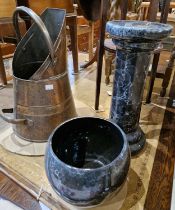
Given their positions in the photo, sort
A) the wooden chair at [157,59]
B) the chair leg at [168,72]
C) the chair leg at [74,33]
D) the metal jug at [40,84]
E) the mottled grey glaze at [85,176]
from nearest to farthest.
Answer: the mottled grey glaze at [85,176], the metal jug at [40,84], the wooden chair at [157,59], the chair leg at [168,72], the chair leg at [74,33]

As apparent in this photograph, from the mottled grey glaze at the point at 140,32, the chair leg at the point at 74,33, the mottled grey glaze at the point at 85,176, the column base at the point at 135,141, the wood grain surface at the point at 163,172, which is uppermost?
the mottled grey glaze at the point at 140,32

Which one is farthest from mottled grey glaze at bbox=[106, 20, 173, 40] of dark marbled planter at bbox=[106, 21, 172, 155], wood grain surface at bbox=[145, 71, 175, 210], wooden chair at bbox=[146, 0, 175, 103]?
wood grain surface at bbox=[145, 71, 175, 210]

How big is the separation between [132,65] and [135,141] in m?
0.39

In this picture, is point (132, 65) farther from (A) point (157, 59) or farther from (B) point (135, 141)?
(A) point (157, 59)

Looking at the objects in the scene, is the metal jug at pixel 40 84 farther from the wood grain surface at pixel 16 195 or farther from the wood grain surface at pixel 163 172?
the wood grain surface at pixel 163 172

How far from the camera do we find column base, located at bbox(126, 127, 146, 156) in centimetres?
100

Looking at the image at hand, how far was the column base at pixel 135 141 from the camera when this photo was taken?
100 centimetres

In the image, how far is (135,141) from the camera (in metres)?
1.02

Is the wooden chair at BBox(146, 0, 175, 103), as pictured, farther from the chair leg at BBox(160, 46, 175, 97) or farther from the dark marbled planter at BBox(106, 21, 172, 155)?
the dark marbled planter at BBox(106, 21, 172, 155)

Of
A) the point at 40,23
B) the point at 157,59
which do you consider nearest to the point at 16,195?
the point at 40,23

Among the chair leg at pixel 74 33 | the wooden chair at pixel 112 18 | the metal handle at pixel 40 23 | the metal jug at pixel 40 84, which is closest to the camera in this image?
the metal handle at pixel 40 23

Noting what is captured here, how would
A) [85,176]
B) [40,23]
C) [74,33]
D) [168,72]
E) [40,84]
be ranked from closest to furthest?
1. [85,176]
2. [40,23]
3. [40,84]
4. [168,72]
5. [74,33]

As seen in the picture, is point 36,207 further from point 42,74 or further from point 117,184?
point 42,74

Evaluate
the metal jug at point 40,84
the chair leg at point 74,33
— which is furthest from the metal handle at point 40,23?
the chair leg at point 74,33
